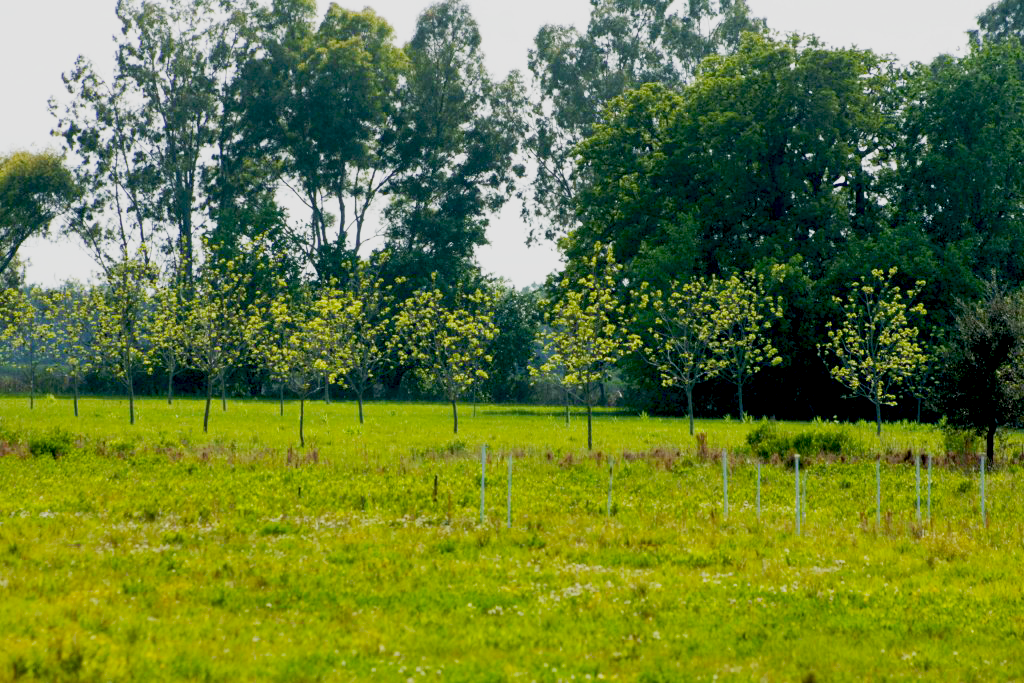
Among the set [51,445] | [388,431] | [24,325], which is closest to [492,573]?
[51,445]

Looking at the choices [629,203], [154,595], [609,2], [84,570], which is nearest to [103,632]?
[154,595]

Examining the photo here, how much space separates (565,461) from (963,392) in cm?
1392

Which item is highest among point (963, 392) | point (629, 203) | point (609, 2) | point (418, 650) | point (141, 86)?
point (609, 2)

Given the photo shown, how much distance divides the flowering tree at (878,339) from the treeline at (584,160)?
1576 mm

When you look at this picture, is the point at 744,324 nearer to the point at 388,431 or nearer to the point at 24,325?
the point at 388,431

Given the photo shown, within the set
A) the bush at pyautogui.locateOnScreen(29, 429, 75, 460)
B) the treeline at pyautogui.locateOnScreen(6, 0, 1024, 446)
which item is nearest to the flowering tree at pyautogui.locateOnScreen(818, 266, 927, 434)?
the treeline at pyautogui.locateOnScreen(6, 0, 1024, 446)

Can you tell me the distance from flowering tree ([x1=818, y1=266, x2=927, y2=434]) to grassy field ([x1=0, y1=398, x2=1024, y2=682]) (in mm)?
18894

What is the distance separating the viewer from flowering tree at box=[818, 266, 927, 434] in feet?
157

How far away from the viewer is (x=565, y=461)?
1190 inches

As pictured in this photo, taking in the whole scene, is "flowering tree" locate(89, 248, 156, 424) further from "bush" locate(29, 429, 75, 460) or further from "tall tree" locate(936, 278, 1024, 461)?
"tall tree" locate(936, 278, 1024, 461)

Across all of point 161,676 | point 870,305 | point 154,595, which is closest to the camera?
point 161,676

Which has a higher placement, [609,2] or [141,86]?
[609,2]

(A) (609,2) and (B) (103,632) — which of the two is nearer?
(B) (103,632)

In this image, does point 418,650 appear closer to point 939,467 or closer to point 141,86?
point 939,467
